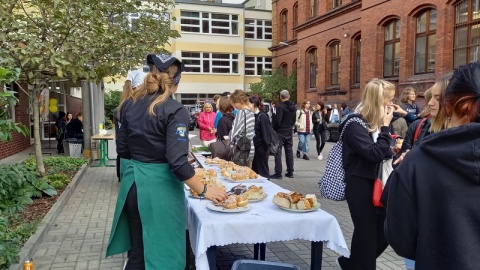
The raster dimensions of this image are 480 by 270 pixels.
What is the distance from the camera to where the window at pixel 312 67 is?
2783 centimetres

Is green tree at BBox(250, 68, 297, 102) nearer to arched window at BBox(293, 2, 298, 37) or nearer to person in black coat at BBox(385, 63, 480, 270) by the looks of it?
arched window at BBox(293, 2, 298, 37)

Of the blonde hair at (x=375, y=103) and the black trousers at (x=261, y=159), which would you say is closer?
the blonde hair at (x=375, y=103)

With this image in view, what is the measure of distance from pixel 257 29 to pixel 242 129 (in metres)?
36.1

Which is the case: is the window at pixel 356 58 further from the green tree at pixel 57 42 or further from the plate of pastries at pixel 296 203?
the plate of pastries at pixel 296 203

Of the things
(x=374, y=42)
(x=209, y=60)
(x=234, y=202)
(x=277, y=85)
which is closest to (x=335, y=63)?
(x=374, y=42)

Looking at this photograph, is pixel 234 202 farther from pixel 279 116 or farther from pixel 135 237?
pixel 279 116

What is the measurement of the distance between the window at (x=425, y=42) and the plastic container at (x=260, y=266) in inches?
675

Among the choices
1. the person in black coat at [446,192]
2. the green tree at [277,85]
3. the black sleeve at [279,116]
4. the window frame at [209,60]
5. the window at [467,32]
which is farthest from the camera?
the window frame at [209,60]

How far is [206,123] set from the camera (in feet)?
29.7

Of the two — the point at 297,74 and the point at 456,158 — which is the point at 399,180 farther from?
the point at 297,74

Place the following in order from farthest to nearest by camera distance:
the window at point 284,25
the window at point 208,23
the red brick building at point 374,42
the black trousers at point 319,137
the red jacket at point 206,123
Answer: the window at point 208,23 < the window at point 284,25 < the red brick building at point 374,42 < the black trousers at point 319,137 < the red jacket at point 206,123

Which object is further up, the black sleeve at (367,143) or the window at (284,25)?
the window at (284,25)

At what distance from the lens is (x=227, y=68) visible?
131 ft

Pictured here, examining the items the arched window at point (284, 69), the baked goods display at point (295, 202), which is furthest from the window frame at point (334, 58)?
the baked goods display at point (295, 202)
